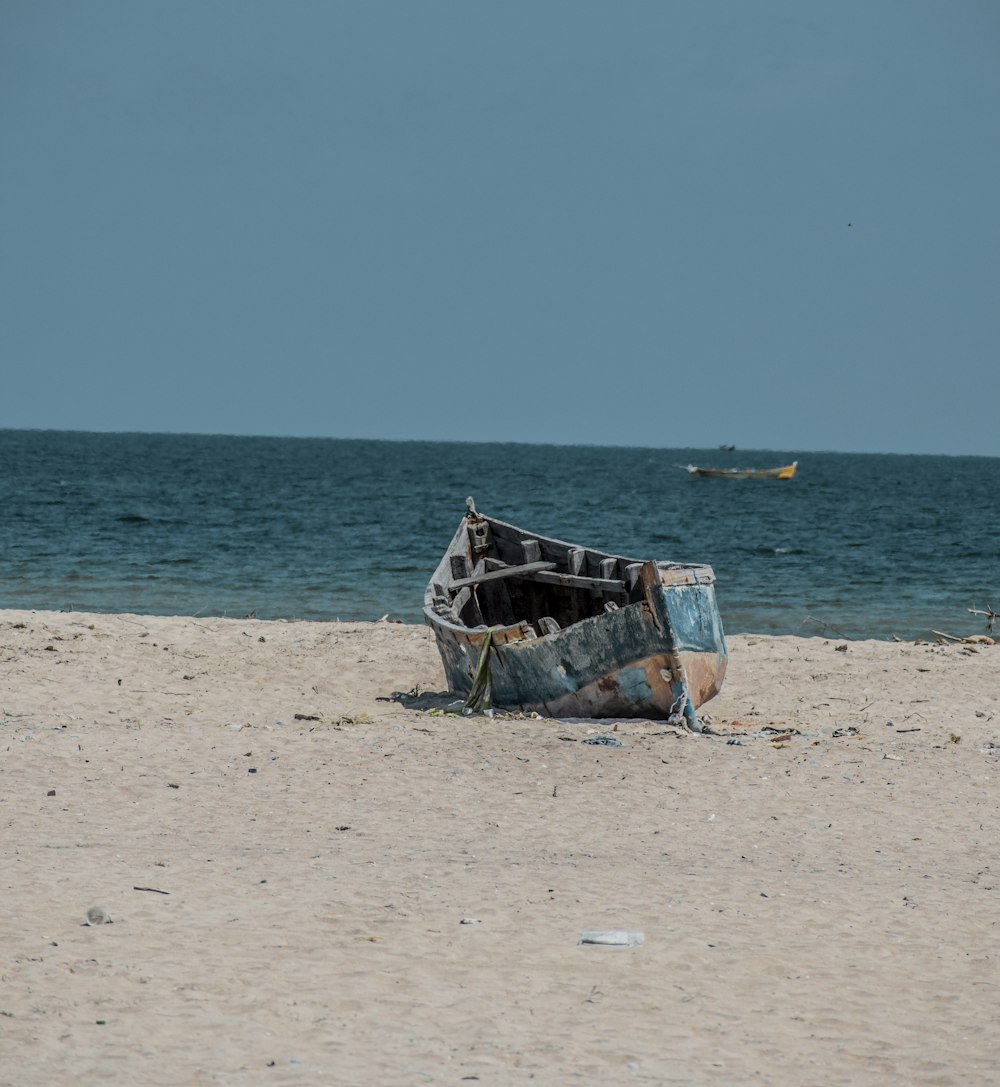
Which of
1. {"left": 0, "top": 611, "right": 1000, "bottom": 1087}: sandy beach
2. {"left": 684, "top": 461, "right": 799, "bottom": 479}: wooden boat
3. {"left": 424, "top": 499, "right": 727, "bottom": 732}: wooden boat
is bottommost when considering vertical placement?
{"left": 0, "top": 611, "right": 1000, "bottom": 1087}: sandy beach

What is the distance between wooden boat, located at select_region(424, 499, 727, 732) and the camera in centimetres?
1160

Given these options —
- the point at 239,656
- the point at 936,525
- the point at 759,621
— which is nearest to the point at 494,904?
the point at 239,656

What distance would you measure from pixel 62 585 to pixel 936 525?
34.0 m

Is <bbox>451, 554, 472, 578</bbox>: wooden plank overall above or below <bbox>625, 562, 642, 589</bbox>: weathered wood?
below

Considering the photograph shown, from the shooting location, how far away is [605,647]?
11.8m

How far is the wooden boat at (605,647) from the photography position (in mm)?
11602

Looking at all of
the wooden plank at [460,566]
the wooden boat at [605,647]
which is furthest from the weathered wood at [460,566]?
the wooden boat at [605,647]

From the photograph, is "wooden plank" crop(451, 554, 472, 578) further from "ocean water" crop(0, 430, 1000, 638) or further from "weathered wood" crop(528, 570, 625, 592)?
"ocean water" crop(0, 430, 1000, 638)

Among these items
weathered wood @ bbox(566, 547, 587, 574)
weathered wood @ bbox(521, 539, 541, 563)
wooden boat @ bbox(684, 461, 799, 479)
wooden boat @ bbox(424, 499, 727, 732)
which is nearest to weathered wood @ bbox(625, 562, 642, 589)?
wooden boat @ bbox(424, 499, 727, 732)

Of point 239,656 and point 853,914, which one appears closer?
point 853,914

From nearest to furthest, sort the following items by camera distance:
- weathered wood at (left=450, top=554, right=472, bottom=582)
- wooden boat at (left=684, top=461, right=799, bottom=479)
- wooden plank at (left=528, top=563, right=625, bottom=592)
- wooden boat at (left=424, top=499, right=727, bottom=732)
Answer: wooden boat at (left=424, top=499, right=727, bottom=732)
wooden plank at (left=528, top=563, right=625, bottom=592)
weathered wood at (left=450, top=554, right=472, bottom=582)
wooden boat at (left=684, top=461, right=799, bottom=479)

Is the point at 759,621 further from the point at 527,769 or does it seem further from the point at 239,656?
the point at 527,769

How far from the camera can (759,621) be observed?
21438 millimetres

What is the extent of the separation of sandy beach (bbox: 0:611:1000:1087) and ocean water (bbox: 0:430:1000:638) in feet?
30.8
